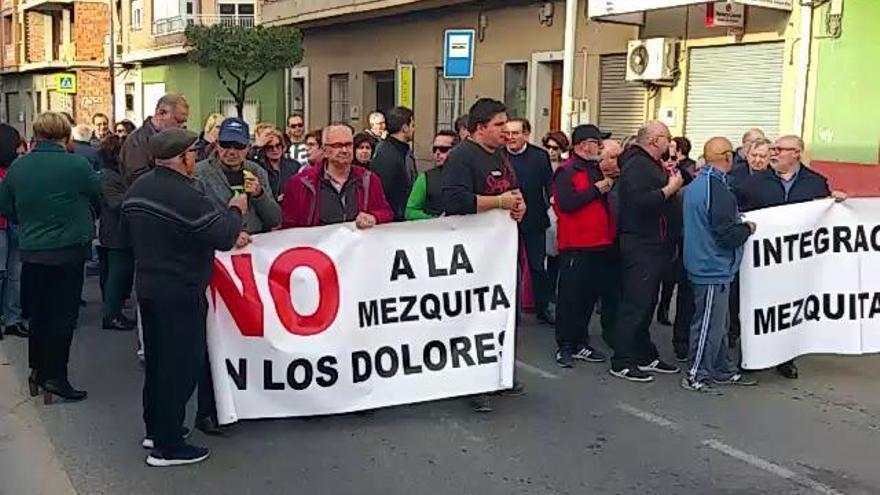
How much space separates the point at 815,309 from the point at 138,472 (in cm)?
487

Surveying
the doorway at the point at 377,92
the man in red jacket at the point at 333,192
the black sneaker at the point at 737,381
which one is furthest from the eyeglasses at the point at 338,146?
the doorway at the point at 377,92

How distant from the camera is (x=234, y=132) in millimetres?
6051

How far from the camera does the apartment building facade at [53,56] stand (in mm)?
50062

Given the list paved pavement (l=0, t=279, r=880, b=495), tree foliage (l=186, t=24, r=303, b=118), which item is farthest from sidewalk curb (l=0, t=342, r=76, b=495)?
tree foliage (l=186, t=24, r=303, b=118)

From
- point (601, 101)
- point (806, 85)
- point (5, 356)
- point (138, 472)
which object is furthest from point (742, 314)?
point (601, 101)

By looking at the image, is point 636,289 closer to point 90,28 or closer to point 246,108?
point 246,108

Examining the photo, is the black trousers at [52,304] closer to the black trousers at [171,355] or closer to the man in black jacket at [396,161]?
the black trousers at [171,355]

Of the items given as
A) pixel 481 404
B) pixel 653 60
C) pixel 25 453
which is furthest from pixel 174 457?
pixel 653 60

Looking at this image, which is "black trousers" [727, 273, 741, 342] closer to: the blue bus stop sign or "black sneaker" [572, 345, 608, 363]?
"black sneaker" [572, 345, 608, 363]

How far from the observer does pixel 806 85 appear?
14.2 m

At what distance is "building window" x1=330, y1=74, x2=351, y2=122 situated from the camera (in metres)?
27.7

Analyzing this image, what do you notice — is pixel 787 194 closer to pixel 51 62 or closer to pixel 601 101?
pixel 601 101

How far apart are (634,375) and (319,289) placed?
2.55 metres

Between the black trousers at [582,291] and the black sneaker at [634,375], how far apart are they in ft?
1.36
